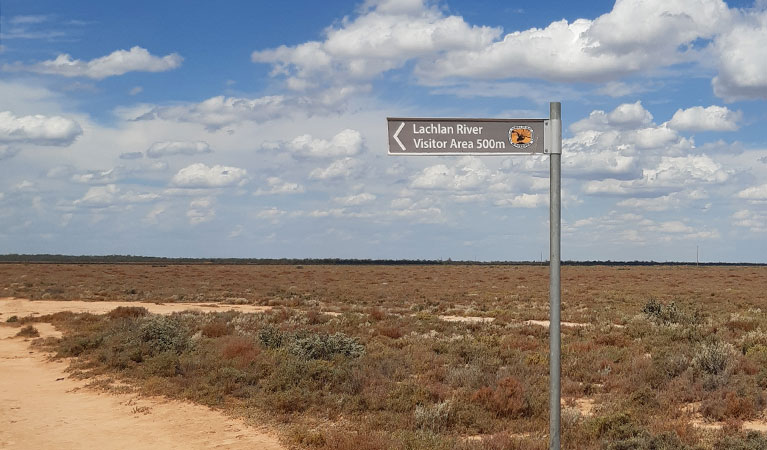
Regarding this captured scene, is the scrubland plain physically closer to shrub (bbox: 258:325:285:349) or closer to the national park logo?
shrub (bbox: 258:325:285:349)

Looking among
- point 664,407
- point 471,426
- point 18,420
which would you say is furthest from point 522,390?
point 18,420

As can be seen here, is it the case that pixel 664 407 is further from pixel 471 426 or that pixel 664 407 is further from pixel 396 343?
pixel 396 343

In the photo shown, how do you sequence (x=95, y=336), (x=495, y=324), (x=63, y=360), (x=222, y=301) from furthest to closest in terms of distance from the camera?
(x=222, y=301), (x=495, y=324), (x=95, y=336), (x=63, y=360)

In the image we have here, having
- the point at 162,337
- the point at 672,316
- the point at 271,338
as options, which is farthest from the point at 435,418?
the point at 672,316

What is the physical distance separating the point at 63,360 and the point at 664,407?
50.2 ft

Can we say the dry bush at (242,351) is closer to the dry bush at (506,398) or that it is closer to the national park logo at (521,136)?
the dry bush at (506,398)

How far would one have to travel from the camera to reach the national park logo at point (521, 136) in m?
5.19

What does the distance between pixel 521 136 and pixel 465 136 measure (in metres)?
0.45

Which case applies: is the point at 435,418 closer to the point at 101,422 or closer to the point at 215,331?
the point at 101,422

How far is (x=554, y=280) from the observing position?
199 inches

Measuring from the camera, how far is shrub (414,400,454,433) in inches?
396

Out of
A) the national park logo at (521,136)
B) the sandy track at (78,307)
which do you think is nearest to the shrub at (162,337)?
the national park logo at (521,136)

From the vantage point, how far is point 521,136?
205 inches

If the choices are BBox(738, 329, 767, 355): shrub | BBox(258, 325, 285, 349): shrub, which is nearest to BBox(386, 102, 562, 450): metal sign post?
BBox(258, 325, 285, 349): shrub
